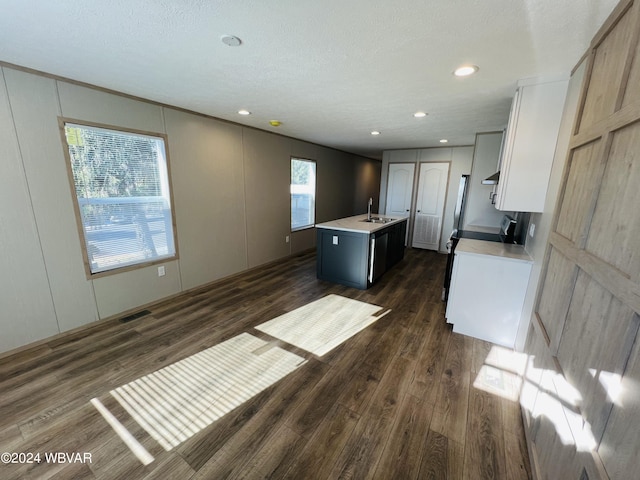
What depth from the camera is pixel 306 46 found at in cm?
165

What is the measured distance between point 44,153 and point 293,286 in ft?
9.89

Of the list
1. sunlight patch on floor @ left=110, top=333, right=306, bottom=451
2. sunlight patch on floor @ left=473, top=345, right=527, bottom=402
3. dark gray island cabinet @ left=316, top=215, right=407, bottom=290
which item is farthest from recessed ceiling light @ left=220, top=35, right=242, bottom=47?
sunlight patch on floor @ left=473, top=345, right=527, bottom=402

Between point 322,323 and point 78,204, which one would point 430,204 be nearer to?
point 322,323

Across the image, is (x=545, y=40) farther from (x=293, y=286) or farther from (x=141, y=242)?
(x=141, y=242)

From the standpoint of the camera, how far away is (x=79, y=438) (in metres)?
1.53

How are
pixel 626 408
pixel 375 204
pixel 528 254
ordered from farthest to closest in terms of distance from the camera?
pixel 375 204, pixel 528 254, pixel 626 408

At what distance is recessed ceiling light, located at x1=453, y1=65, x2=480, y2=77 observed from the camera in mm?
1881

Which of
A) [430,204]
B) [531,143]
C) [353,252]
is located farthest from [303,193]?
[531,143]

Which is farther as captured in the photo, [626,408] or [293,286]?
[293,286]

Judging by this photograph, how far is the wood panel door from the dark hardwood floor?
41 cm

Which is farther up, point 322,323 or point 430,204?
point 430,204

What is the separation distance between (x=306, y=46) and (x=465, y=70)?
4.02 feet

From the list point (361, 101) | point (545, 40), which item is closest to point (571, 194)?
point (545, 40)

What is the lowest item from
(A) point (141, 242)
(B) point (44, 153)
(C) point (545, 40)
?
(A) point (141, 242)
